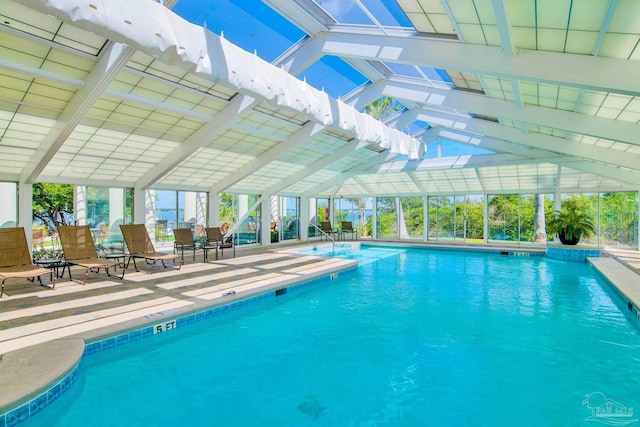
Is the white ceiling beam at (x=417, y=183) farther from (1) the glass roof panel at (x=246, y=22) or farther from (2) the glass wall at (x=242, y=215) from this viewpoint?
(1) the glass roof panel at (x=246, y=22)

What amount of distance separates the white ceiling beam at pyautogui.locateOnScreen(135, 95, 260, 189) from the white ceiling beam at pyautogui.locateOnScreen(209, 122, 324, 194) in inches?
91.9

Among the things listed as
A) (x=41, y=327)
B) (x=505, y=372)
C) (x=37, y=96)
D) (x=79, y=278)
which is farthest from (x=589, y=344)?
(x=37, y=96)

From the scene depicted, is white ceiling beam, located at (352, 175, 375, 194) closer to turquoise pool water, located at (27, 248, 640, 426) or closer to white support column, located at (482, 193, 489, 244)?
white support column, located at (482, 193, 489, 244)

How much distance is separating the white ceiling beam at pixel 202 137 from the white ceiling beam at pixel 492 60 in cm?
220

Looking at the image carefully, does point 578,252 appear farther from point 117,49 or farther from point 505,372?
point 117,49

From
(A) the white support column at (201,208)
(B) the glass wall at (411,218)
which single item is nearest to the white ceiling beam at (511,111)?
(A) the white support column at (201,208)

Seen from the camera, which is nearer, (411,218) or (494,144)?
(494,144)

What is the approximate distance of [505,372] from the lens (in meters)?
4.23

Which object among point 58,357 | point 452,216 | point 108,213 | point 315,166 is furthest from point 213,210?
point 452,216

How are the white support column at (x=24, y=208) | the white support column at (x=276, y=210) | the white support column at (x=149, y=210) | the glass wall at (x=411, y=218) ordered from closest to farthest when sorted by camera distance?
the white support column at (x=24, y=208), the white support column at (x=149, y=210), the white support column at (x=276, y=210), the glass wall at (x=411, y=218)

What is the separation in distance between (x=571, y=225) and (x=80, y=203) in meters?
16.0

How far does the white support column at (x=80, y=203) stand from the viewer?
10.1 metres

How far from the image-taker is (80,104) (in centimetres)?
691

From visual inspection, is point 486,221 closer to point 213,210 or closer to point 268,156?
point 268,156
